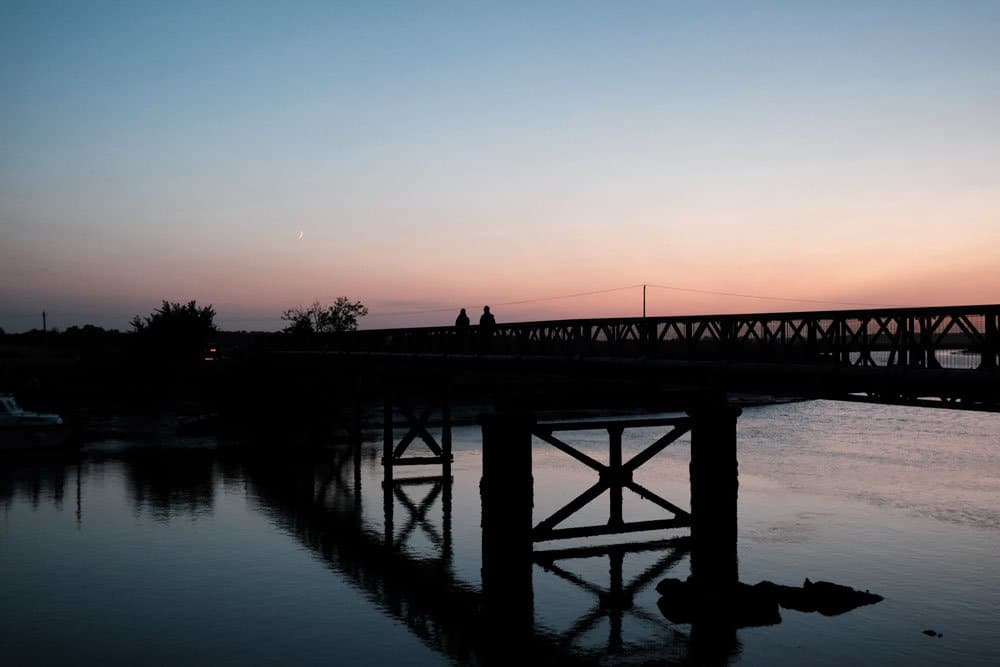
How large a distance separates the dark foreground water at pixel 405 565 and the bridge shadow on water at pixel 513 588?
9 centimetres

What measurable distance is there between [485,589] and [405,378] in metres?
17.0

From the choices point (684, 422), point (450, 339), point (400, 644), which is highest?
point (450, 339)

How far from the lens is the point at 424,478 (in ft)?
118

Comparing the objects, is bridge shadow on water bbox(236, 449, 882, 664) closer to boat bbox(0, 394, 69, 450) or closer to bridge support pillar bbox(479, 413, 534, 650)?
bridge support pillar bbox(479, 413, 534, 650)

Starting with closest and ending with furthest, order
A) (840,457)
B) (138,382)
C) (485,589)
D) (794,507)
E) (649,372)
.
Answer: (485,589)
(649,372)
(794,507)
(840,457)
(138,382)

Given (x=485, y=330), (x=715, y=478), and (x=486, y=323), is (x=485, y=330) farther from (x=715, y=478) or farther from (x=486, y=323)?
(x=715, y=478)

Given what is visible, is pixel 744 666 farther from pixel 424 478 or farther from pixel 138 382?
pixel 138 382

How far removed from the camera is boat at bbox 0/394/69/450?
41406 mm

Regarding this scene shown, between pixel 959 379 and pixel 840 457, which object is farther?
pixel 840 457

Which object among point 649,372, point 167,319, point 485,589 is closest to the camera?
point 485,589

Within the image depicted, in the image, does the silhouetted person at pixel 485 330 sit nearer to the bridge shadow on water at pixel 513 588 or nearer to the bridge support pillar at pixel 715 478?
the bridge shadow on water at pixel 513 588

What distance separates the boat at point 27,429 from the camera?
136ft

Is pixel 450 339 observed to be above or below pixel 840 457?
above

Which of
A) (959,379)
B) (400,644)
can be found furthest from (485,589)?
(959,379)
